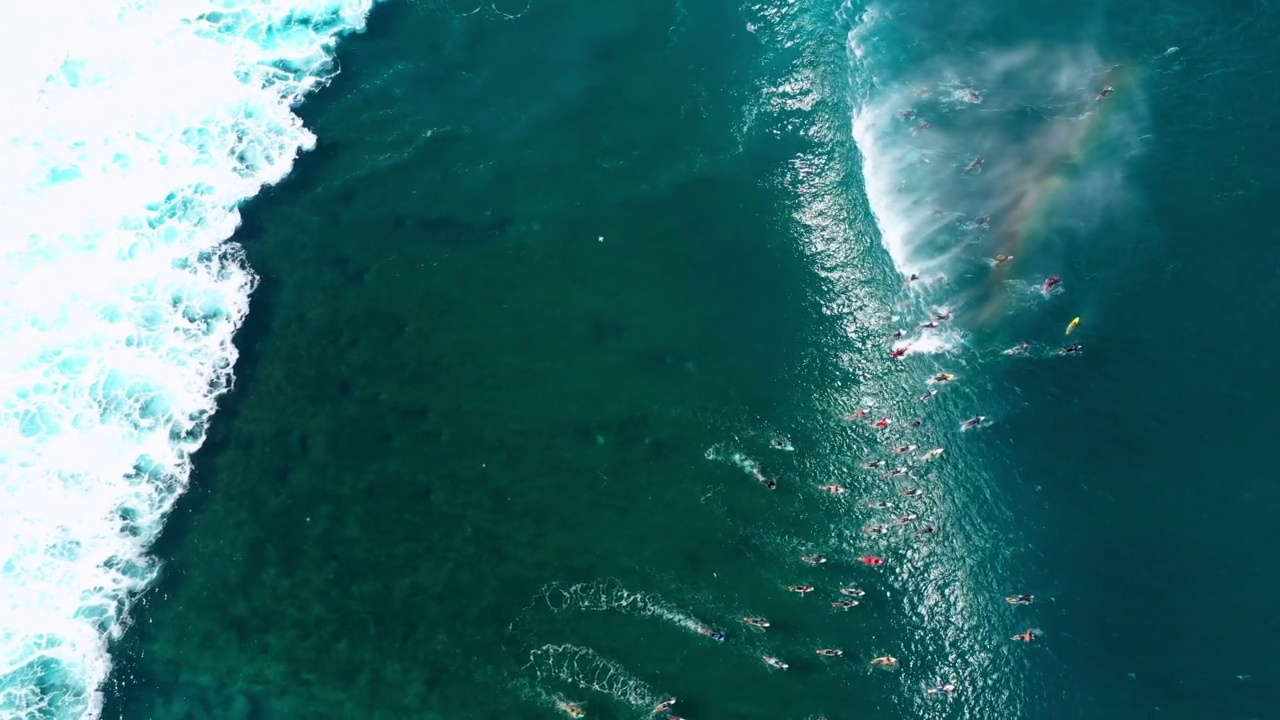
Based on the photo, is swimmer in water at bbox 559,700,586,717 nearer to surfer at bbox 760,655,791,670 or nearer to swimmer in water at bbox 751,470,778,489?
surfer at bbox 760,655,791,670

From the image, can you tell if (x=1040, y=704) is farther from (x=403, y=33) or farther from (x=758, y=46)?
(x=403, y=33)

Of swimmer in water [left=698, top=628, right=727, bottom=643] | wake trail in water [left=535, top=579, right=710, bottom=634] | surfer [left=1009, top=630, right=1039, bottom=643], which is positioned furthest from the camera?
wake trail in water [left=535, top=579, right=710, bottom=634]

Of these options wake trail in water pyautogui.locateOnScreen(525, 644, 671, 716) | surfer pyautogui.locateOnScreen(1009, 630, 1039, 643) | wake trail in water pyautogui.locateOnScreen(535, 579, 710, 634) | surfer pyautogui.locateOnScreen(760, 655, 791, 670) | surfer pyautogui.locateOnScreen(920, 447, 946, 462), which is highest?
surfer pyautogui.locateOnScreen(920, 447, 946, 462)

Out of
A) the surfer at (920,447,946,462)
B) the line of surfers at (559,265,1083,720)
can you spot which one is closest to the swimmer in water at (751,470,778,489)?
the line of surfers at (559,265,1083,720)

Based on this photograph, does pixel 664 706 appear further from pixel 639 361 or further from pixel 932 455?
pixel 932 455

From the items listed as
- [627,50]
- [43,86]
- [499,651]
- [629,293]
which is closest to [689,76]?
[627,50]

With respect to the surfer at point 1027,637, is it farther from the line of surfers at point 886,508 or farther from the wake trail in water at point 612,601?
the wake trail in water at point 612,601
